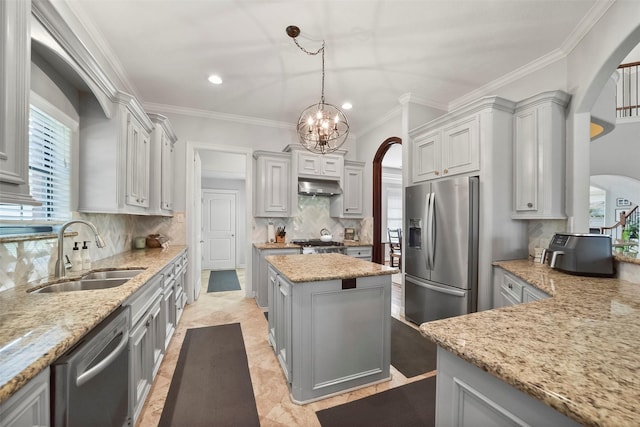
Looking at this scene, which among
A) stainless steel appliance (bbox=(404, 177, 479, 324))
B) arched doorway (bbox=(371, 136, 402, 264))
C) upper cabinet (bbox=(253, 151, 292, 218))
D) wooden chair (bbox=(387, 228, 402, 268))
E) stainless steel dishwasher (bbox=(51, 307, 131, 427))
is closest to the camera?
stainless steel dishwasher (bbox=(51, 307, 131, 427))

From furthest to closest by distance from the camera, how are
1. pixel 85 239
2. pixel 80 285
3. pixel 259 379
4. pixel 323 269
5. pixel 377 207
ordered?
pixel 377 207 → pixel 85 239 → pixel 259 379 → pixel 323 269 → pixel 80 285

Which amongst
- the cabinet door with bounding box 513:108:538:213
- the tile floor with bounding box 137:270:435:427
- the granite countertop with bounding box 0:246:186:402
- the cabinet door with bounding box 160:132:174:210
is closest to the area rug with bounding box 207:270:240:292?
the tile floor with bounding box 137:270:435:427

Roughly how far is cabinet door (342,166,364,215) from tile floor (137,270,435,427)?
66.3 inches

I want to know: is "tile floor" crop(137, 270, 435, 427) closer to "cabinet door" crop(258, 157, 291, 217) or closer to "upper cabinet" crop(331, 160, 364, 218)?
"cabinet door" crop(258, 157, 291, 217)

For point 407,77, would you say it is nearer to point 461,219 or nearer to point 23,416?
point 461,219

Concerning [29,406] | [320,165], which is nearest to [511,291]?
[29,406]

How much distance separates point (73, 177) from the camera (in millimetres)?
2033

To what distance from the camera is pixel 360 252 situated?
4062 millimetres

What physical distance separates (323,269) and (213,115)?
10.4 feet

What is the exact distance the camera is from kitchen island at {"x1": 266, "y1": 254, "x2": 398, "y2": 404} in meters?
1.77

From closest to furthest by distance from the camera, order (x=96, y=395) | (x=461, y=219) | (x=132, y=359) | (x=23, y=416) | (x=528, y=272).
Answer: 1. (x=23, y=416)
2. (x=96, y=395)
3. (x=132, y=359)
4. (x=528, y=272)
5. (x=461, y=219)

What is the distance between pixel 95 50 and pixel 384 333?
338cm

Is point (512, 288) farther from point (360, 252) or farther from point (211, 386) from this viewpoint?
point (211, 386)

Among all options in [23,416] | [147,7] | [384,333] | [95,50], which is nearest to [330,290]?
[384,333]
